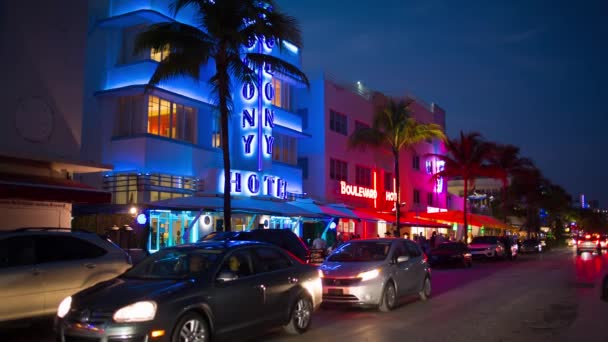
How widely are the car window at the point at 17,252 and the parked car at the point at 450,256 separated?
2300 centimetres

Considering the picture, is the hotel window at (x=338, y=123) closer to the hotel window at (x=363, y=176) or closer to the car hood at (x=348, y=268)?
the hotel window at (x=363, y=176)

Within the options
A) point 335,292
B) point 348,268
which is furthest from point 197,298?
point 348,268

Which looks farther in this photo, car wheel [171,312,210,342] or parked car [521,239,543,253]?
parked car [521,239,543,253]

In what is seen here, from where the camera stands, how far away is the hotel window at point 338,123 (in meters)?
38.0

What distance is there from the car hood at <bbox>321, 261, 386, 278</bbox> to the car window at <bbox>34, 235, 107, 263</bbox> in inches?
193

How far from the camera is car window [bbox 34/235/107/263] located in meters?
9.96

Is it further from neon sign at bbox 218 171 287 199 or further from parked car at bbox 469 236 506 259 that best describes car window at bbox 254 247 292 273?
parked car at bbox 469 236 506 259

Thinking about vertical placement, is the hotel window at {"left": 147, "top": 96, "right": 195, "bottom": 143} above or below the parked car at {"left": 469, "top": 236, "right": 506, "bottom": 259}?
above

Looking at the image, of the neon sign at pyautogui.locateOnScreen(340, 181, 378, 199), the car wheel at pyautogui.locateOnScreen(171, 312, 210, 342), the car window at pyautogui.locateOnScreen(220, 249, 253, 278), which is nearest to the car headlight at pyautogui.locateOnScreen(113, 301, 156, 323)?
the car wheel at pyautogui.locateOnScreen(171, 312, 210, 342)

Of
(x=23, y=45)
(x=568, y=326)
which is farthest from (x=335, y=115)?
(x=568, y=326)

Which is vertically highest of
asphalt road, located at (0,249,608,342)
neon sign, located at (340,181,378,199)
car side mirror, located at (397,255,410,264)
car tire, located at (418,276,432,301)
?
neon sign, located at (340,181,378,199)

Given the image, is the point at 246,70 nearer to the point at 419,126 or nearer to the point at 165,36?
the point at 165,36

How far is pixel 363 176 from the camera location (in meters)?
41.7

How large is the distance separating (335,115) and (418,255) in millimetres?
23753
